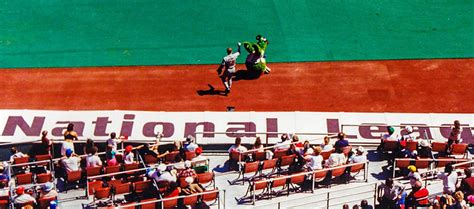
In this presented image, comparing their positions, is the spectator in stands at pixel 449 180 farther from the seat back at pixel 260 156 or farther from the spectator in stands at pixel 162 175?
the spectator in stands at pixel 162 175

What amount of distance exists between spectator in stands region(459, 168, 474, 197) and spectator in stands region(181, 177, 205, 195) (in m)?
6.71

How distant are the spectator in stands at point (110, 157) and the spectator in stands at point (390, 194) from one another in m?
7.31

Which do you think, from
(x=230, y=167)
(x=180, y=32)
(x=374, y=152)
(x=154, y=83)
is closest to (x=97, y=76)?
(x=154, y=83)

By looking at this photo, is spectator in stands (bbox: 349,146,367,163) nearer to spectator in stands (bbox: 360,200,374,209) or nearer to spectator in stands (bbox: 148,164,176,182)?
spectator in stands (bbox: 360,200,374,209)

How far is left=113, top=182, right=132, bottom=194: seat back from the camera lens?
1984 centimetres

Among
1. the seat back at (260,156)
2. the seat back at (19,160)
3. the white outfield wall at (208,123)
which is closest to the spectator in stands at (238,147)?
the seat back at (260,156)

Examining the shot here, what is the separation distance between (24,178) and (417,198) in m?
10.5

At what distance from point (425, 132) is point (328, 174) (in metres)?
4.87

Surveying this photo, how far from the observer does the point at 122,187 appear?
784 inches

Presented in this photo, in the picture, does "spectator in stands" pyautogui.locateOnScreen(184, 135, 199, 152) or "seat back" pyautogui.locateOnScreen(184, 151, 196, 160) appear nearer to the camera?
"seat back" pyautogui.locateOnScreen(184, 151, 196, 160)

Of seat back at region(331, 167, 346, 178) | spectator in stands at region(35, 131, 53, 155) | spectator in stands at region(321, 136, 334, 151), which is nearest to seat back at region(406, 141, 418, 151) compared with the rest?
spectator in stands at region(321, 136, 334, 151)

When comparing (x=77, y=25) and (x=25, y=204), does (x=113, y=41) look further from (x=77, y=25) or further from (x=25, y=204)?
(x=25, y=204)

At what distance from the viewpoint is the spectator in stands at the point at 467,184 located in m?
19.3

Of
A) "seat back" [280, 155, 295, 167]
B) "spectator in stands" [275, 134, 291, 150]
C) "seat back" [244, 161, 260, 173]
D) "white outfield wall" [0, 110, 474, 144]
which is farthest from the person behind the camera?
"white outfield wall" [0, 110, 474, 144]
